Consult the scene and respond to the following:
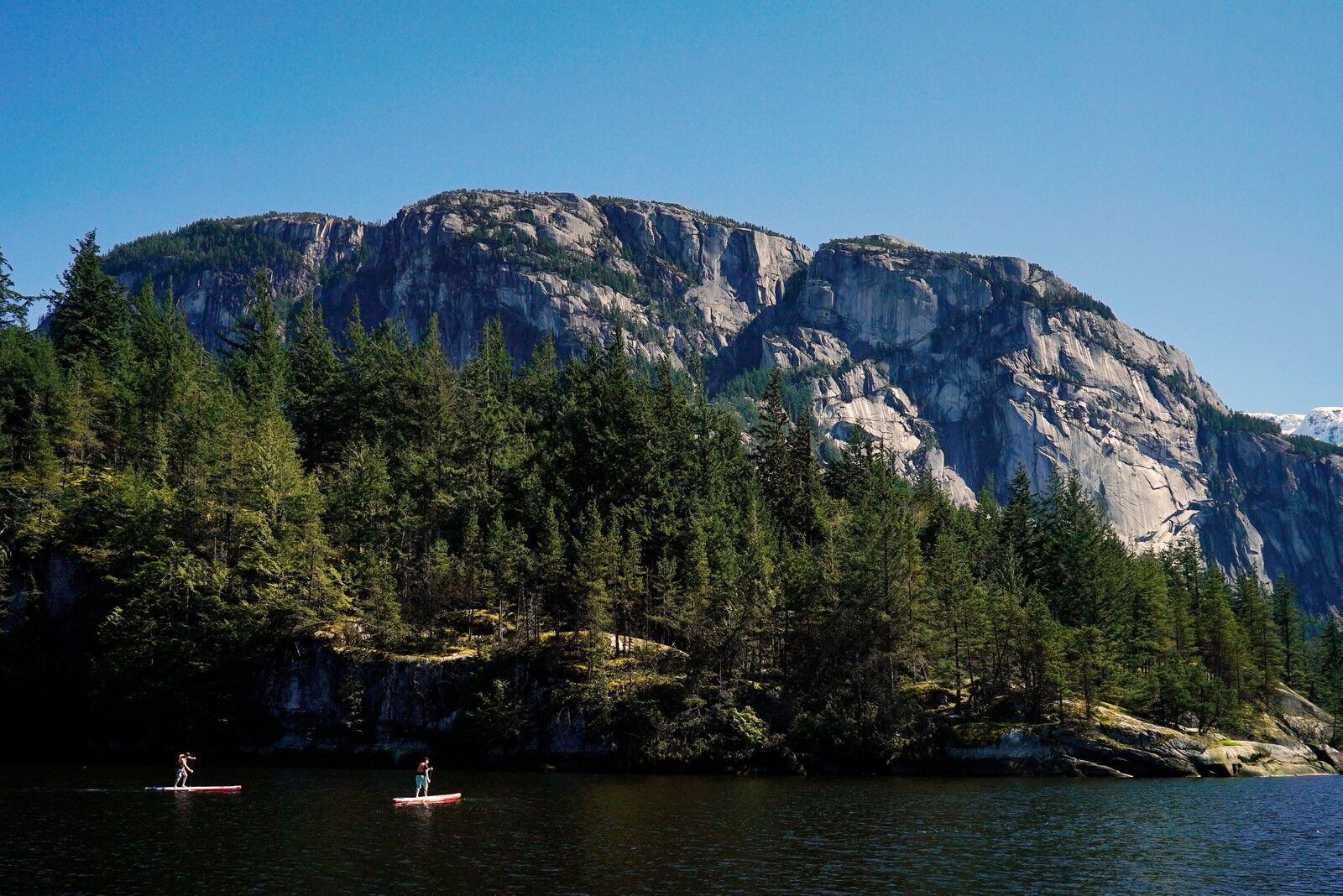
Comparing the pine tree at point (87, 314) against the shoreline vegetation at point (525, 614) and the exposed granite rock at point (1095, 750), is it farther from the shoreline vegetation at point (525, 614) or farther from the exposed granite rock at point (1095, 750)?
the exposed granite rock at point (1095, 750)

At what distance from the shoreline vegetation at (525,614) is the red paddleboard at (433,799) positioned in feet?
63.1

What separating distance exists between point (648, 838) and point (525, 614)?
3991 cm

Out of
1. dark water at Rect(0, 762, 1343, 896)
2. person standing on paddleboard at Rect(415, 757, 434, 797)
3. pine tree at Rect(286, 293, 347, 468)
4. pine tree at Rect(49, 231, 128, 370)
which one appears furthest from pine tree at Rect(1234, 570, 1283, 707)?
→ pine tree at Rect(49, 231, 128, 370)

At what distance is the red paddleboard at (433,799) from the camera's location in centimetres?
4759

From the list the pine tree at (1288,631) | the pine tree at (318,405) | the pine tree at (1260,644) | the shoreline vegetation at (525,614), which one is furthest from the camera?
the pine tree at (1288,631)

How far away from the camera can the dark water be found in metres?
30.9

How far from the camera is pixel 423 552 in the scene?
81.4 metres

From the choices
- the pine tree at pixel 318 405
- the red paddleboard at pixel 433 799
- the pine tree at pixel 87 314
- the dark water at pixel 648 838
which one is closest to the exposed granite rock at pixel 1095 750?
the dark water at pixel 648 838

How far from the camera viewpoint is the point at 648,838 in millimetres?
38531

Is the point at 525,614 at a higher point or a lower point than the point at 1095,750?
higher

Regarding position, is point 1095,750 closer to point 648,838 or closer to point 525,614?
point 525,614

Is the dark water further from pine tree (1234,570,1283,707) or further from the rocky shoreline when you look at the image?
pine tree (1234,570,1283,707)

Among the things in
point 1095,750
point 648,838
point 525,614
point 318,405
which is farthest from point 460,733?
point 1095,750

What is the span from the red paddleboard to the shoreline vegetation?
63.1ft
